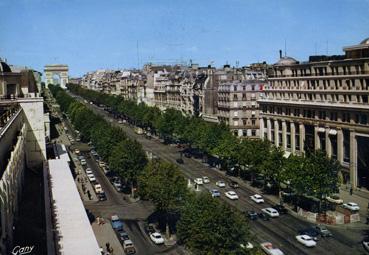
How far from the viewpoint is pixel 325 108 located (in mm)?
73000

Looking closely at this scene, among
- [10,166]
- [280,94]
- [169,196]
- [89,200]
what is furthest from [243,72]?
[10,166]

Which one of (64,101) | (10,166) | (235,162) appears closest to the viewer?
(10,166)

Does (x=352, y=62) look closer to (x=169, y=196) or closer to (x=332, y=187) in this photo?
(x=332, y=187)

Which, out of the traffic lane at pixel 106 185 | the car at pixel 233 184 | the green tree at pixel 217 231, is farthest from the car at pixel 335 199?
the traffic lane at pixel 106 185

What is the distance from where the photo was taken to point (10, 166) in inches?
1049

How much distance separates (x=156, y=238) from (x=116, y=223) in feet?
21.5

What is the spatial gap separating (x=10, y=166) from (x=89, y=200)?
3859 centimetres

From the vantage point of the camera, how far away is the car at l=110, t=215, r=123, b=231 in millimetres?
51719

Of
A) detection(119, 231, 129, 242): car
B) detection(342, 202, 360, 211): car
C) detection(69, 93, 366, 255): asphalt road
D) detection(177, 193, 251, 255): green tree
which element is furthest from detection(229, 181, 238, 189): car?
detection(177, 193, 251, 255): green tree

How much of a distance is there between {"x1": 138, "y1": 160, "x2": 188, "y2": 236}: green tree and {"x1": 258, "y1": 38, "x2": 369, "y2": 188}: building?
1103 inches

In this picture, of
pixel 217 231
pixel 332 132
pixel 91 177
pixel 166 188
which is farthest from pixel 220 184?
pixel 217 231

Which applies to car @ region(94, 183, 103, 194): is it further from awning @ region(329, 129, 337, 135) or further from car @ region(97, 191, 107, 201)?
awning @ region(329, 129, 337, 135)

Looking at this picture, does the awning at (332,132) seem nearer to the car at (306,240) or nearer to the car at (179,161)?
the car at (306,240)

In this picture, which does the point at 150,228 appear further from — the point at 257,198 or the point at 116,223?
the point at 257,198
